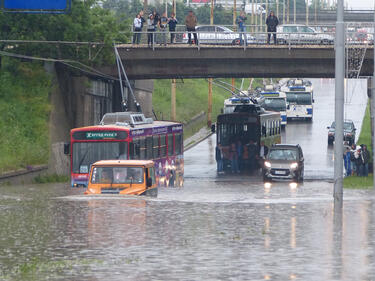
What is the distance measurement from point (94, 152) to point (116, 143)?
0.85 meters

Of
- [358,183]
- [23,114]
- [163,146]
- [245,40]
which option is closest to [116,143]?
[163,146]

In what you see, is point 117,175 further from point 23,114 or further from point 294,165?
point 23,114

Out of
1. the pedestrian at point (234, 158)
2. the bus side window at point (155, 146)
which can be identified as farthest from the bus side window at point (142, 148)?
the pedestrian at point (234, 158)

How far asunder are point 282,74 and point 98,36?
1043cm

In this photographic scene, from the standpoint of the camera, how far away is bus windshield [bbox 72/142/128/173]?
1299 inches

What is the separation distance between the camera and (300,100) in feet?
255

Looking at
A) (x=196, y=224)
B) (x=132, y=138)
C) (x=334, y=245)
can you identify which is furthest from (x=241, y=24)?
→ (x=334, y=245)

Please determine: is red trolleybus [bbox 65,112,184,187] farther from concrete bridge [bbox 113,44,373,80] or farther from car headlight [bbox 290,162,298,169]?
concrete bridge [bbox 113,44,373,80]

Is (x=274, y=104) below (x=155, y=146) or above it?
above

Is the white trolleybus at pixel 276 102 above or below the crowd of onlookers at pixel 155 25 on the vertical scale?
below

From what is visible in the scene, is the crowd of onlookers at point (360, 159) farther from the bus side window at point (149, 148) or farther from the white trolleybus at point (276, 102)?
the white trolleybus at point (276, 102)

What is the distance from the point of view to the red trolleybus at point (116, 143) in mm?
33062

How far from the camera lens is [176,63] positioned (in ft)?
160

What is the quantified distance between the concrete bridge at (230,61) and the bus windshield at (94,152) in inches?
581
